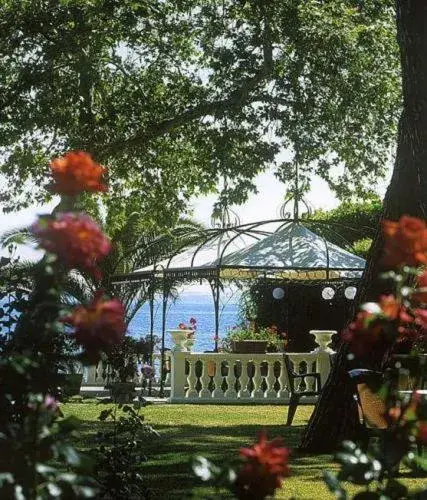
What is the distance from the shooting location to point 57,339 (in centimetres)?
683

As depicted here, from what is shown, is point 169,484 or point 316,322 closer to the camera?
point 169,484

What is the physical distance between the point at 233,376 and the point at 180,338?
3.98ft

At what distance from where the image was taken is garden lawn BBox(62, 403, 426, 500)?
8.68 meters

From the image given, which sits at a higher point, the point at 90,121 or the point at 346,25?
the point at 346,25

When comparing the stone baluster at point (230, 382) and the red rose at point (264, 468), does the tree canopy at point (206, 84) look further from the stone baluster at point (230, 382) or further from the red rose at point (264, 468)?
the red rose at point (264, 468)

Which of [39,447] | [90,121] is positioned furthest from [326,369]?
[39,447]

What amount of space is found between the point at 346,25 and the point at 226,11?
7.04 feet

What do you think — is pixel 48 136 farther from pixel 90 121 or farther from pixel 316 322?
pixel 316 322

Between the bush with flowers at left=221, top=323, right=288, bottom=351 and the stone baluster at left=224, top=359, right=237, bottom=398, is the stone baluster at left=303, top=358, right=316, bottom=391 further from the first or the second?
the stone baluster at left=224, top=359, right=237, bottom=398

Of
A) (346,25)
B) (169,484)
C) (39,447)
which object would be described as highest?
(346,25)

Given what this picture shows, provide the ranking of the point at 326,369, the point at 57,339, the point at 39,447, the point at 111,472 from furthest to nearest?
the point at 326,369, the point at 57,339, the point at 111,472, the point at 39,447

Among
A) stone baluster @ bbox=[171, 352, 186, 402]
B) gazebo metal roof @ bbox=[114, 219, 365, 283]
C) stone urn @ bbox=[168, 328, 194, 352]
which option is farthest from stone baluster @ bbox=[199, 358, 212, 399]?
gazebo metal roof @ bbox=[114, 219, 365, 283]

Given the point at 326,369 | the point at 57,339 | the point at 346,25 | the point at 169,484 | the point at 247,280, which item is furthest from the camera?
the point at 247,280

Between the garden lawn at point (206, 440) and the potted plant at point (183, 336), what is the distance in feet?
5.65
